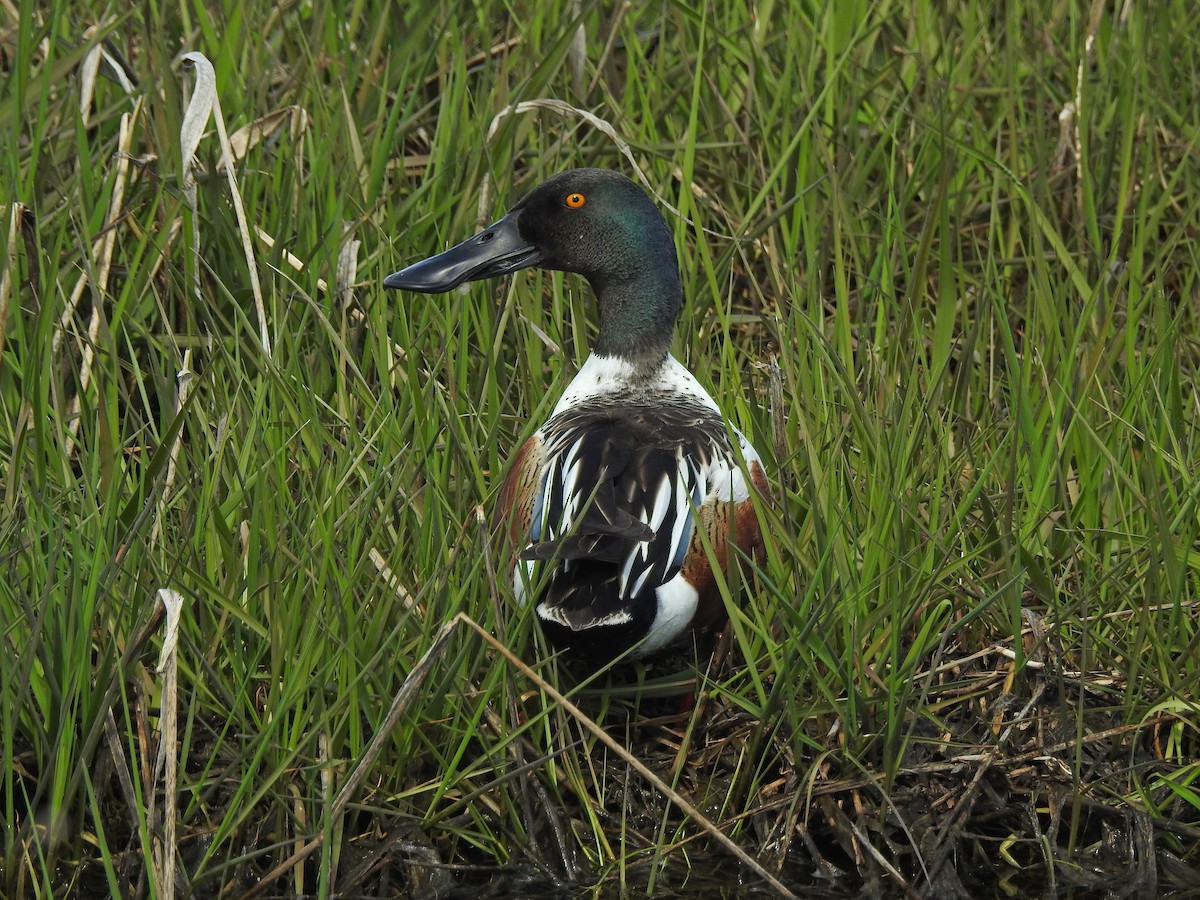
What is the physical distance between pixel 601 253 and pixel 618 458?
707 mm

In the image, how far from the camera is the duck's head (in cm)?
376

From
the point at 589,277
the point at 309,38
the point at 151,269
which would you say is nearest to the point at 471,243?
the point at 589,277

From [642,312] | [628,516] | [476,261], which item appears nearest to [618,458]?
[628,516]

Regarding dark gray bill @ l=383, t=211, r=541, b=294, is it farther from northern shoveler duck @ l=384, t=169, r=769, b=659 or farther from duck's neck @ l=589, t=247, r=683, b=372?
duck's neck @ l=589, t=247, r=683, b=372

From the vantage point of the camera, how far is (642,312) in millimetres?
3793

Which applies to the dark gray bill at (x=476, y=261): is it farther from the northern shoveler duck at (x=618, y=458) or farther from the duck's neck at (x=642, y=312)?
the duck's neck at (x=642, y=312)

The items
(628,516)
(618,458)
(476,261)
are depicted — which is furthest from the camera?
(476,261)

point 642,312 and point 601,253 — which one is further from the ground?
point 601,253

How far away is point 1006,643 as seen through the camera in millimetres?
3324

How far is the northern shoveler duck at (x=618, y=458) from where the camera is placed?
9.75 ft

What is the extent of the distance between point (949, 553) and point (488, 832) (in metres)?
1.00

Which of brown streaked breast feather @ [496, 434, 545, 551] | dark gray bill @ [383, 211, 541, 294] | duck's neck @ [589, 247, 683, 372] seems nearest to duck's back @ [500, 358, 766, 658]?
brown streaked breast feather @ [496, 434, 545, 551]

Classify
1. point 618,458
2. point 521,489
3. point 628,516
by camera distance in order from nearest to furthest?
point 628,516 → point 618,458 → point 521,489

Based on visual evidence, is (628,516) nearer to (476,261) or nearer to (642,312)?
(642,312)
